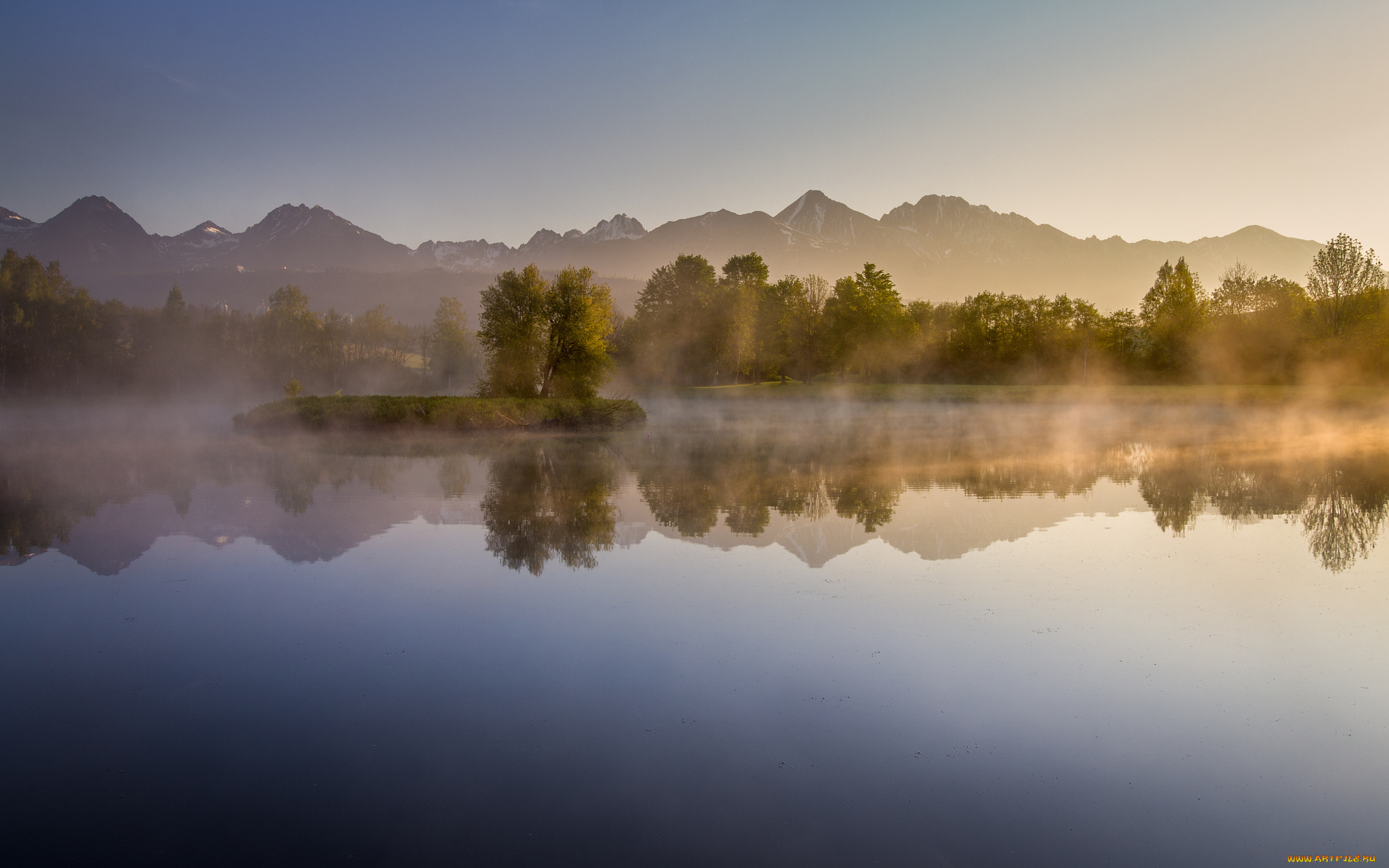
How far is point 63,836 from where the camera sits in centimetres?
442

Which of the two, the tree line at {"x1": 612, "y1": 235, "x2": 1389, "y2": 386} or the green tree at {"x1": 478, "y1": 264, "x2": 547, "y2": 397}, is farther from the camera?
the tree line at {"x1": 612, "y1": 235, "x2": 1389, "y2": 386}

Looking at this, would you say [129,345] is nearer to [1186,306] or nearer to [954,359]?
[954,359]

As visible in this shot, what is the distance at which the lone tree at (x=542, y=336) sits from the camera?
42219 mm

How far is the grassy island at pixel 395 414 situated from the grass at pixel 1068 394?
105ft

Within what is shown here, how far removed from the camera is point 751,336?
72000mm

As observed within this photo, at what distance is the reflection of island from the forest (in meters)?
17.7

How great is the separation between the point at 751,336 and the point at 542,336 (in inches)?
1302

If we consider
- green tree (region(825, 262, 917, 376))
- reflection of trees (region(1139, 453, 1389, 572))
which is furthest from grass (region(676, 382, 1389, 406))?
reflection of trees (region(1139, 453, 1389, 572))

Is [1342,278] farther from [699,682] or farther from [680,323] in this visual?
[699,682]

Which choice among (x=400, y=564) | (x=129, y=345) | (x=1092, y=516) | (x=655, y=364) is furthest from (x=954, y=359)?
(x=129, y=345)

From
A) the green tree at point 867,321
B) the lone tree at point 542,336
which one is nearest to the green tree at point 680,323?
the green tree at point 867,321

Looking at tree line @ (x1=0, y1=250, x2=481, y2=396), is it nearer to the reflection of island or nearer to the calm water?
the reflection of island

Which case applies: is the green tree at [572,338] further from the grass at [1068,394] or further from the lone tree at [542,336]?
the grass at [1068,394]

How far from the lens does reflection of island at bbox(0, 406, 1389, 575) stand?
1248 cm
